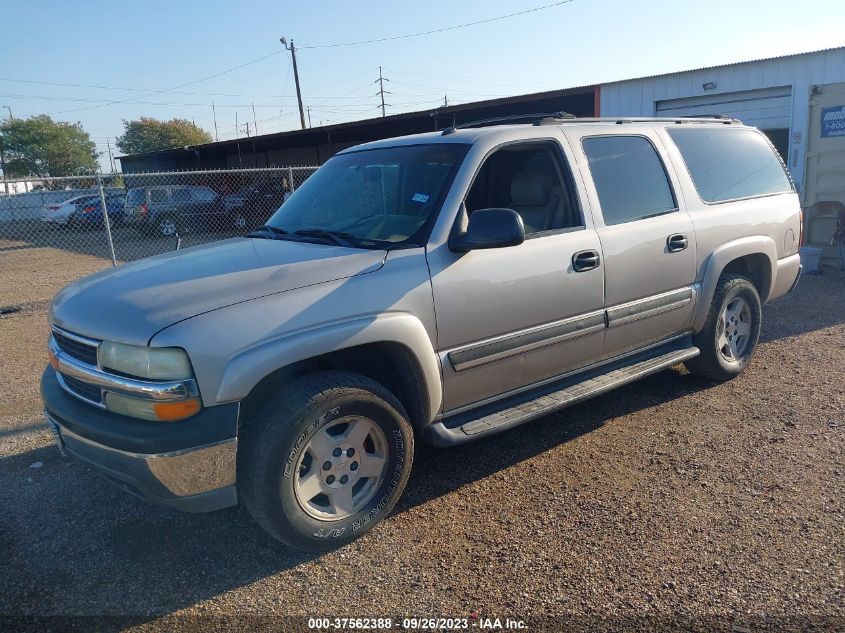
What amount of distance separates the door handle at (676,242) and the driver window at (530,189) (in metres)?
0.81

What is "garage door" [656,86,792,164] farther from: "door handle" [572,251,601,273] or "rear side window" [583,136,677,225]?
Result: "door handle" [572,251,601,273]

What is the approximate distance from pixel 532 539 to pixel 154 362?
1933mm

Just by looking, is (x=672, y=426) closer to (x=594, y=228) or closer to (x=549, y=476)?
(x=549, y=476)

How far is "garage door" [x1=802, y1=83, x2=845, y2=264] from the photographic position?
994cm

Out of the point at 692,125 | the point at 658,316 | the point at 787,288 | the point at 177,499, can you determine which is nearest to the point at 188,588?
the point at 177,499

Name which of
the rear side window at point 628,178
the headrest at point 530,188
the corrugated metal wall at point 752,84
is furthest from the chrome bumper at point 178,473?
the corrugated metal wall at point 752,84

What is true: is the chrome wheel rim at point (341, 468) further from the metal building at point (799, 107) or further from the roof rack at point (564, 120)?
the metal building at point (799, 107)

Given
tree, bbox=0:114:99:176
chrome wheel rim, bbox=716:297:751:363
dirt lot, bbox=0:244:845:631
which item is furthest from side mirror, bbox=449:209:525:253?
tree, bbox=0:114:99:176

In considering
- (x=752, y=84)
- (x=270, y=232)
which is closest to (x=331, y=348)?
(x=270, y=232)

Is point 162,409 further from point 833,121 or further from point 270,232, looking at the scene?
point 833,121

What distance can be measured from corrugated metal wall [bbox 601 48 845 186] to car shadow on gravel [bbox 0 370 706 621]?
8.52m

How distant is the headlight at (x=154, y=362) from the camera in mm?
2777

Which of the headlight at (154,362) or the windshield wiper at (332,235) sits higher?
the windshield wiper at (332,235)

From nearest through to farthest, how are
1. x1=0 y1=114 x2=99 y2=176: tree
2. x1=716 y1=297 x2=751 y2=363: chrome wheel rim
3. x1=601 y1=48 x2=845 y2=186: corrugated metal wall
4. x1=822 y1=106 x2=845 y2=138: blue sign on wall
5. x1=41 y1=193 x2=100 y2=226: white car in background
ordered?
x1=716 y1=297 x2=751 y2=363: chrome wheel rim < x1=822 y1=106 x2=845 y2=138: blue sign on wall < x1=601 y1=48 x2=845 y2=186: corrugated metal wall < x1=41 y1=193 x2=100 y2=226: white car in background < x1=0 y1=114 x2=99 y2=176: tree
